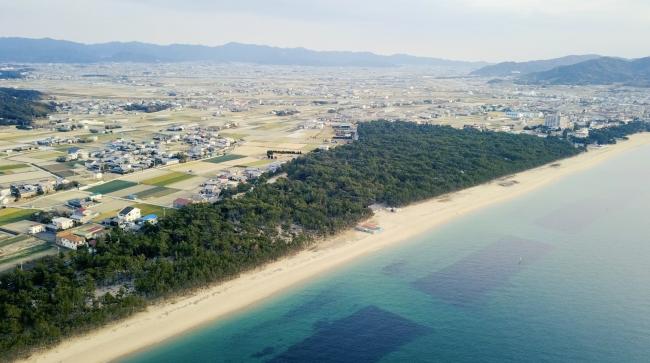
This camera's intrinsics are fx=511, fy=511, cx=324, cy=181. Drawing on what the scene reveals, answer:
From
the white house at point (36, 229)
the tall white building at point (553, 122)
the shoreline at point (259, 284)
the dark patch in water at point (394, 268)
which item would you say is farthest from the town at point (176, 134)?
the dark patch in water at point (394, 268)

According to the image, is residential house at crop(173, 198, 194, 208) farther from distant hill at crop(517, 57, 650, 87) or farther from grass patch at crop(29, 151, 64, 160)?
distant hill at crop(517, 57, 650, 87)

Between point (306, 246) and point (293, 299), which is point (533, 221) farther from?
point (293, 299)

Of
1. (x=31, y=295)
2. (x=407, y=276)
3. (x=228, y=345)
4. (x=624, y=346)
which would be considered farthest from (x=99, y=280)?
(x=624, y=346)

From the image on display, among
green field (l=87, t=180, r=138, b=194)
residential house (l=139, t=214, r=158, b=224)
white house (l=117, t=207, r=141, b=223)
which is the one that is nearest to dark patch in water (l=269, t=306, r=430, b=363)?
residential house (l=139, t=214, r=158, b=224)

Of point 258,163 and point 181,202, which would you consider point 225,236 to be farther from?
point 258,163

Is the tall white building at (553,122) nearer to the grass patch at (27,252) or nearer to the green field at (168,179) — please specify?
the green field at (168,179)
